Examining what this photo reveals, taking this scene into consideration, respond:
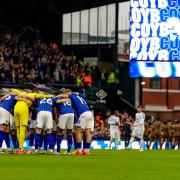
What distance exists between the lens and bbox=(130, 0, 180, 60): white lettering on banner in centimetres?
3834

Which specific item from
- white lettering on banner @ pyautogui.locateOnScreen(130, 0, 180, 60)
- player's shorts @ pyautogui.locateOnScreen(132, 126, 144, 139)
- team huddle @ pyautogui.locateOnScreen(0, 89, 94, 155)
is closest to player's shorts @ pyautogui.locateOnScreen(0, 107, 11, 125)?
team huddle @ pyautogui.locateOnScreen(0, 89, 94, 155)

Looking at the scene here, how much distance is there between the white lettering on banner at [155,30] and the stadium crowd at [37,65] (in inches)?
314

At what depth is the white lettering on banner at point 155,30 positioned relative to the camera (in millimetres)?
38344

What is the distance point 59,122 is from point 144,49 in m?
15.7

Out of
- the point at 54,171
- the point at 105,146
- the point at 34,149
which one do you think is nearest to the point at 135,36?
the point at 105,146

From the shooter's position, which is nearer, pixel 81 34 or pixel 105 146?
pixel 105 146

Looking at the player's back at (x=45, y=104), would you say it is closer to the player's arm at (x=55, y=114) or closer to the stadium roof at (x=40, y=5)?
the player's arm at (x=55, y=114)

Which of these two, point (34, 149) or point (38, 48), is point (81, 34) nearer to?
point (38, 48)

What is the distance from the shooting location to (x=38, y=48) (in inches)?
1928

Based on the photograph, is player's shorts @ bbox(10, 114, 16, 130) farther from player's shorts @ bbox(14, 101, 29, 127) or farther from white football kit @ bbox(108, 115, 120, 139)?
white football kit @ bbox(108, 115, 120, 139)

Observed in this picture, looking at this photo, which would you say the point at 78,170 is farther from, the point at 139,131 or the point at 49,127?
the point at 139,131

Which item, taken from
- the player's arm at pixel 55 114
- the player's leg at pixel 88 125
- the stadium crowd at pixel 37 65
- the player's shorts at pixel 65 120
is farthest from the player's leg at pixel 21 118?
the stadium crowd at pixel 37 65

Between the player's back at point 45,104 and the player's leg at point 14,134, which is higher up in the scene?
the player's back at point 45,104

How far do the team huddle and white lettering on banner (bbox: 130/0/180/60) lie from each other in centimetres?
1462
